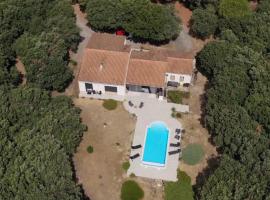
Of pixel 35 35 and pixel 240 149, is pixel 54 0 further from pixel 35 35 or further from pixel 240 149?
pixel 240 149

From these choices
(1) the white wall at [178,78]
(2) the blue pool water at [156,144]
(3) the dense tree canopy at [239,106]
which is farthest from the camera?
(1) the white wall at [178,78]

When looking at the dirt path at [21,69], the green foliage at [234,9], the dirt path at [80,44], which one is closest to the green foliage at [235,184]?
the dirt path at [80,44]

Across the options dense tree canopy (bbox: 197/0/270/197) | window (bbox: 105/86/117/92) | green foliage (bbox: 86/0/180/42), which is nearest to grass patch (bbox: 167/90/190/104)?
dense tree canopy (bbox: 197/0/270/197)

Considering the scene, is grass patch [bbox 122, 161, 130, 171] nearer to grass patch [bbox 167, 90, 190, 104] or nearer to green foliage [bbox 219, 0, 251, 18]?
grass patch [bbox 167, 90, 190, 104]

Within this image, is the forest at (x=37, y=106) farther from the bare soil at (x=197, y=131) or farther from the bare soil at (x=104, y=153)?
the bare soil at (x=197, y=131)

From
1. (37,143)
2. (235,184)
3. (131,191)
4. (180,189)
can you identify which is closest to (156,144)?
(180,189)

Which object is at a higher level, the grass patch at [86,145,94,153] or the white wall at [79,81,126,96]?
the white wall at [79,81,126,96]
